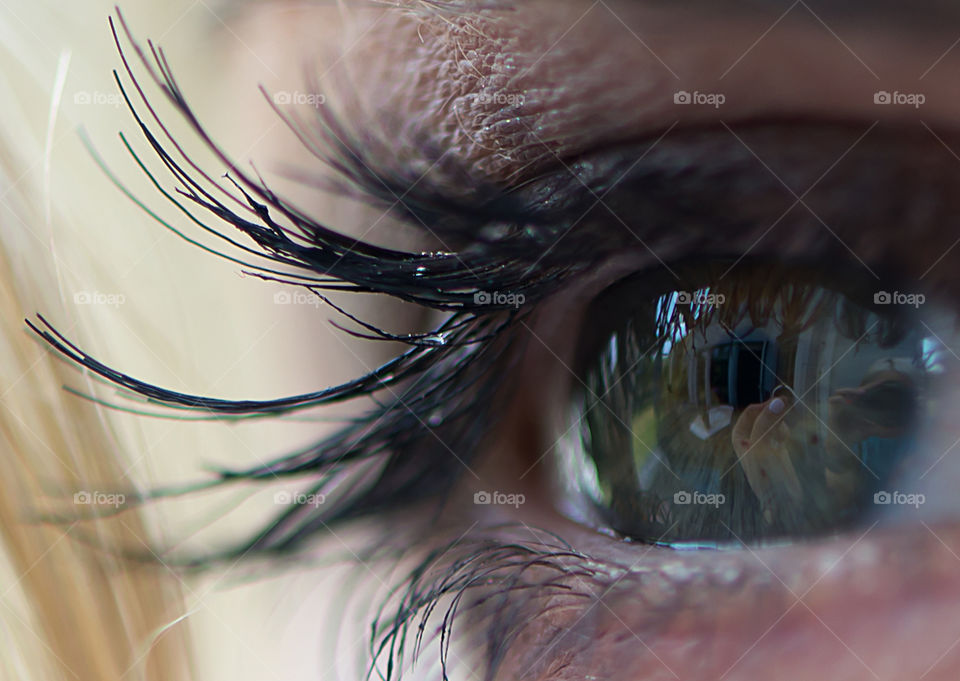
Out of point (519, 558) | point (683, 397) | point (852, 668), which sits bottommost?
point (852, 668)

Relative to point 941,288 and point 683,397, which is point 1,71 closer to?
point 683,397

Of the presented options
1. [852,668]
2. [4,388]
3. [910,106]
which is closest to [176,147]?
[4,388]
